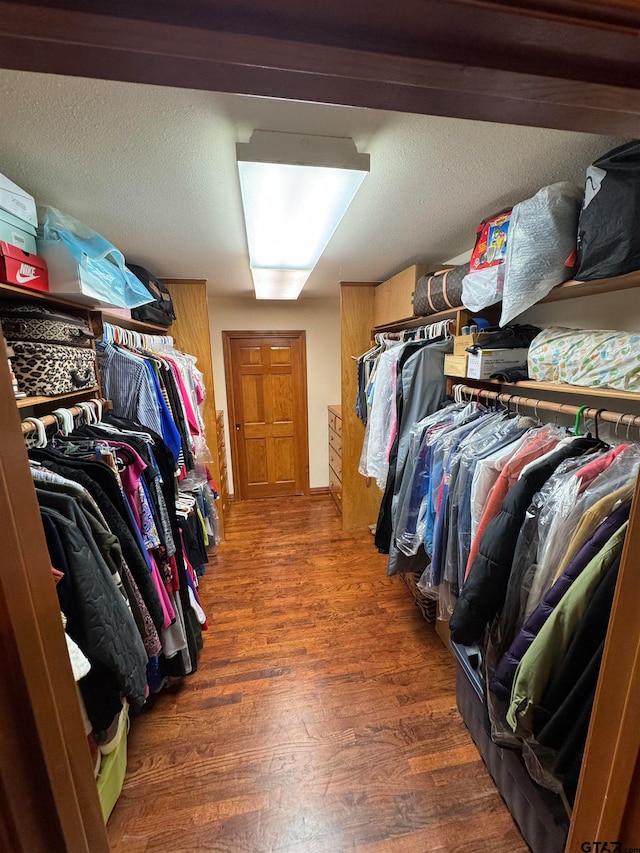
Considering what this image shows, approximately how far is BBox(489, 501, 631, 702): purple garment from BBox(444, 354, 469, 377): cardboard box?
0.84 metres

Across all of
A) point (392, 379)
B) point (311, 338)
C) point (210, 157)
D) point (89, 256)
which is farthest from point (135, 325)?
point (311, 338)

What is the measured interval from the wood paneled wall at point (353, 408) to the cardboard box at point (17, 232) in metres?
1.92

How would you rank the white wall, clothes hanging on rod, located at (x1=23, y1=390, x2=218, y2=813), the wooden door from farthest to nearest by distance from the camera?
the wooden door < the white wall < clothes hanging on rod, located at (x1=23, y1=390, x2=218, y2=813)

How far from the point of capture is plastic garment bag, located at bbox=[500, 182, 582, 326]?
1.00 metres

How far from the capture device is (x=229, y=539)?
9.54 ft

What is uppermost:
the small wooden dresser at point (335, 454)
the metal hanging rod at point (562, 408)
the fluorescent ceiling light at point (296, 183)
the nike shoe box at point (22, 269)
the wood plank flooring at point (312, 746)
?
the fluorescent ceiling light at point (296, 183)

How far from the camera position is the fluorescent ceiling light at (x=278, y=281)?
1.97 m

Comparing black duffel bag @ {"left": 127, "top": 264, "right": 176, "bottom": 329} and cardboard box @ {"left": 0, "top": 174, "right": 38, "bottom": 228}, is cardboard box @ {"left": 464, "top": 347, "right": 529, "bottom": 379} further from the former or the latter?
black duffel bag @ {"left": 127, "top": 264, "right": 176, "bottom": 329}

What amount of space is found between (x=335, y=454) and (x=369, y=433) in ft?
4.45

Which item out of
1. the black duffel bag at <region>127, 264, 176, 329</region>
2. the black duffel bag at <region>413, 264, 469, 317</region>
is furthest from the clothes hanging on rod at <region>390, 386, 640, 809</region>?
the black duffel bag at <region>127, 264, 176, 329</region>

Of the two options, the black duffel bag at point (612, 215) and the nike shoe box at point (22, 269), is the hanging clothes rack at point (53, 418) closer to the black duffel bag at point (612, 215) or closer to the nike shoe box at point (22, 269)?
the nike shoe box at point (22, 269)

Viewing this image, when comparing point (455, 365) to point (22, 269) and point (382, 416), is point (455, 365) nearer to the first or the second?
point (382, 416)

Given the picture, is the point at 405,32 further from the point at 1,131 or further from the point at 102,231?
the point at 102,231

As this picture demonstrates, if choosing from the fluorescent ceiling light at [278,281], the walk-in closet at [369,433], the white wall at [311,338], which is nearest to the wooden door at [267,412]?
the white wall at [311,338]
